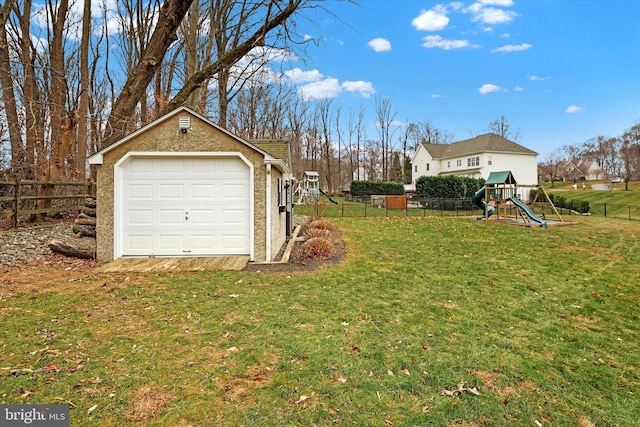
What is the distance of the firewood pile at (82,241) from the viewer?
7887mm

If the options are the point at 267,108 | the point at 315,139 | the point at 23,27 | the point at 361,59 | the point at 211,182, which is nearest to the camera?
the point at 211,182

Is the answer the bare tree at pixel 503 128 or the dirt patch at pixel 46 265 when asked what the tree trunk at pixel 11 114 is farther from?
the bare tree at pixel 503 128

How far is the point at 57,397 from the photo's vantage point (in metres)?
2.67

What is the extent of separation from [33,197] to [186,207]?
19.2ft

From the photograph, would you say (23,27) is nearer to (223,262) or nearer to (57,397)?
(223,262)

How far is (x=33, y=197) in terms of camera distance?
1006cm

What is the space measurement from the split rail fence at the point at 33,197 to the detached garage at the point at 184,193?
4.28 m

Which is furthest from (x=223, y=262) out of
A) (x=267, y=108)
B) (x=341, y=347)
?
(x=267, y=108)

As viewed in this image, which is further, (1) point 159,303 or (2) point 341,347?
(1) point 159,303

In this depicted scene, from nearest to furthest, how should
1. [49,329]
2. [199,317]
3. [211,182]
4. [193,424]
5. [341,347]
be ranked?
1. [193,424]
2. [341,347]
3. [49,329]
4. [199,317]
5. [211,182]

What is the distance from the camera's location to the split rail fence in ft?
32.3

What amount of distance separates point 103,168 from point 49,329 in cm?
480

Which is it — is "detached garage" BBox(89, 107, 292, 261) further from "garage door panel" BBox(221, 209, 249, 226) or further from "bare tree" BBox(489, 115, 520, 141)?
"bare tree" BBox(489, 115, 520, 141)

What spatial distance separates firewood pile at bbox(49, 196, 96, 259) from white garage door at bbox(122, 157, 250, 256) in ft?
3.40
